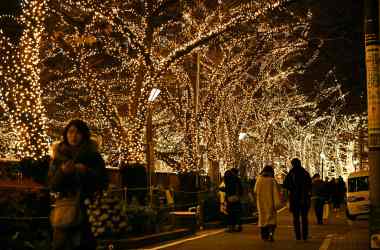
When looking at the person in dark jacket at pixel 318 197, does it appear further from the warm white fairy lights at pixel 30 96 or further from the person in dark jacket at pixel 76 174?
the person in dark jacket at pixel 76 174

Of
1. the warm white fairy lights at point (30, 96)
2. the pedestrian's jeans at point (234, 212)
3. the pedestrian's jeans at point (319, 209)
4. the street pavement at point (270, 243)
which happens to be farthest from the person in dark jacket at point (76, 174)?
the pedestrian's jeans at point (319, 209)

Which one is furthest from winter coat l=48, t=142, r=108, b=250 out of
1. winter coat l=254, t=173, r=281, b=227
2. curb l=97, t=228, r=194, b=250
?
winter coat l=254, t=173, r=281, b=227

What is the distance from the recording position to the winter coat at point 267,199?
15477mm

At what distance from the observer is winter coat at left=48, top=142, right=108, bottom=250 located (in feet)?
22.1

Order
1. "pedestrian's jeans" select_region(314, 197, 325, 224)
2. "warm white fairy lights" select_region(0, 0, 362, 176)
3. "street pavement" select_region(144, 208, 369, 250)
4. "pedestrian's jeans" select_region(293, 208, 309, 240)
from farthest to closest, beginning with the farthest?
"pedestrian's jeans" select_region(314, 197, 325, 224), "warm white fairy lights" select_region(0, 0, 362, 176), "pedestrian's jeans" select_region(293, 208, 309, 240), "street pavement" select_region(144, 208, 369, 250)

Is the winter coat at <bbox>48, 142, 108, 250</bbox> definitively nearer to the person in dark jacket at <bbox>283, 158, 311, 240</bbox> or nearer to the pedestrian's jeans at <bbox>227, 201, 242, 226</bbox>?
the person in dark jacket at <bbox>283, 158, 311, 240</bbox>

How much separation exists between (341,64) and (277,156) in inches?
1365

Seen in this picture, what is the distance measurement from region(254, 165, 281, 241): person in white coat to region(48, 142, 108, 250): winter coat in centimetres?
891

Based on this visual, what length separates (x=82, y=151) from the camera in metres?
6.96

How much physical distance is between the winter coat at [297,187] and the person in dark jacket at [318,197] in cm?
733

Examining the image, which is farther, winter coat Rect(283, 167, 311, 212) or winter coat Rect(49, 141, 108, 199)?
winter coat Rect(283, 167, 311, 212)

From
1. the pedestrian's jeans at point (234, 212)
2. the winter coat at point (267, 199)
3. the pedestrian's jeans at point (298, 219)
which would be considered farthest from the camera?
the pedestrian's jeans at point (234, 212)

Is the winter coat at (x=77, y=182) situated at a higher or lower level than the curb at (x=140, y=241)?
higher

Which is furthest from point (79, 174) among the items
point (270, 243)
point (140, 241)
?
point (270, 243)
